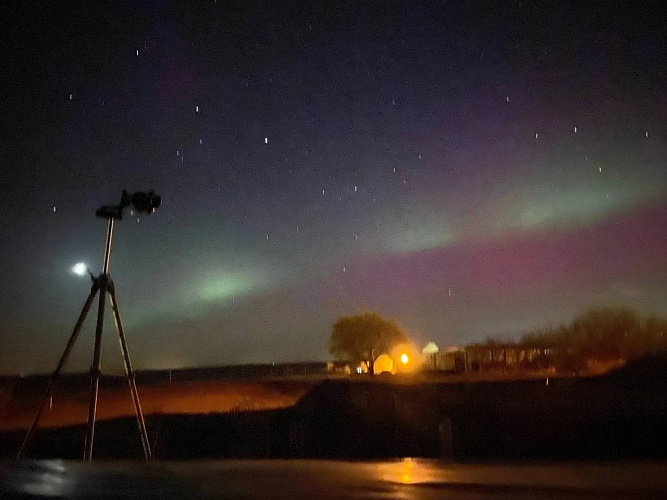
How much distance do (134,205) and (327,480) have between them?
5.70 m

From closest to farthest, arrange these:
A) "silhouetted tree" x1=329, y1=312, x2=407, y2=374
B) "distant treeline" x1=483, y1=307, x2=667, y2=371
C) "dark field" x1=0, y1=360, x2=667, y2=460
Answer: "dark field" x1=0, y1=360, x2=667, y2=460
"distant treeline" x1=483, y1=307, x2=667, y2=371
"silhouetted tree" x1=329, y1=312, x2=407, y2=374

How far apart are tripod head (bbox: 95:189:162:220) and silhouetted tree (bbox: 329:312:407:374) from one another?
182 ft

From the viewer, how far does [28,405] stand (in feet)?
111

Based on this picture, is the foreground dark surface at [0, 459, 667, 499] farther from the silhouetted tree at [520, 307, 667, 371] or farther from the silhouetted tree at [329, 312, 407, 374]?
the silhouetted tree at [329, 312, 407, 374]

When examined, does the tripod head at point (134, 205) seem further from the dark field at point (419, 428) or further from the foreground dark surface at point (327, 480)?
the dark field at point (419, 428)

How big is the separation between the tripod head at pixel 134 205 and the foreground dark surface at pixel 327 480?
417 cm

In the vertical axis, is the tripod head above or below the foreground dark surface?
above

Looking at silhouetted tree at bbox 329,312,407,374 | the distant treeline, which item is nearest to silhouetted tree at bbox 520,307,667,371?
the distant treeline

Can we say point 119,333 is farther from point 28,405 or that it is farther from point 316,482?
point 28,405

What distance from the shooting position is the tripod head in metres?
12.6

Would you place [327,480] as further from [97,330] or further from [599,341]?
[599,341]

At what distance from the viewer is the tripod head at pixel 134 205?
1261 cm

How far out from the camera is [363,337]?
6875 cm

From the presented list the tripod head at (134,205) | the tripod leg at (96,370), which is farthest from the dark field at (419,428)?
the tripod head at (134,205)
